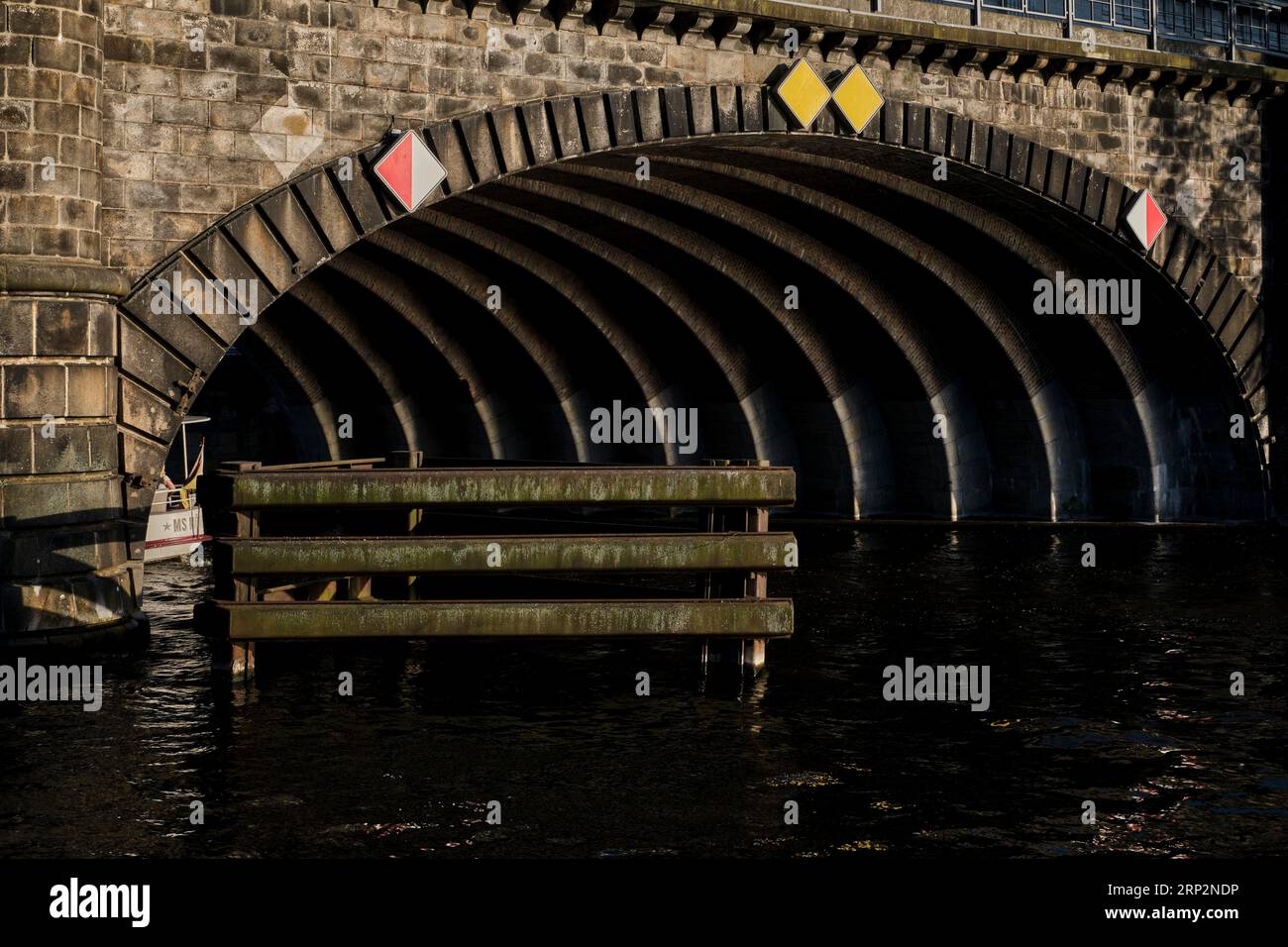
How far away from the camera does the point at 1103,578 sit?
2131cm

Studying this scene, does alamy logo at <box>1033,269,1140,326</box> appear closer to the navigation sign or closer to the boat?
the navigation sign

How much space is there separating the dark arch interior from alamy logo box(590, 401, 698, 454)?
0.28 m

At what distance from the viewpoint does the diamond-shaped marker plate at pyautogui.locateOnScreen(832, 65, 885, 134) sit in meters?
21.4

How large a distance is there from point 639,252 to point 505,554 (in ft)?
59.8

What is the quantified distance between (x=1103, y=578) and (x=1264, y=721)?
32.1 feet

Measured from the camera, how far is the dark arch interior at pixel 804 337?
83.6 ft

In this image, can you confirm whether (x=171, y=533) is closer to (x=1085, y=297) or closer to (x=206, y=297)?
(x=206, y=297)

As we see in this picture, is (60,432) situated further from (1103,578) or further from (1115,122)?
(1115,122)

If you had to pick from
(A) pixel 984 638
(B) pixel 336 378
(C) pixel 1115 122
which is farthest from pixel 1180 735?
(B) pixel 336 378

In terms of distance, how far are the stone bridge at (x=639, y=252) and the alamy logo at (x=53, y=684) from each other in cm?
112

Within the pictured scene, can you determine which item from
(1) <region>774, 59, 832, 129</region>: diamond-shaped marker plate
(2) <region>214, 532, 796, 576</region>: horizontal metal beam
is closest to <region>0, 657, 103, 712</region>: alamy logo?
(2) <region>214, 532, 796, 576</region>: horizontal metal beam

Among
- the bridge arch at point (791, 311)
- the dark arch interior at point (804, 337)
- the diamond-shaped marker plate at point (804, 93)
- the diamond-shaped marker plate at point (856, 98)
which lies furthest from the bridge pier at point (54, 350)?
the diamond-shaped marker plate at point (856, 98)

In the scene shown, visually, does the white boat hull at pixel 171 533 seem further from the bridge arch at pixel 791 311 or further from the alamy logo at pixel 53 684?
the alamy logo at pixel 53 684
